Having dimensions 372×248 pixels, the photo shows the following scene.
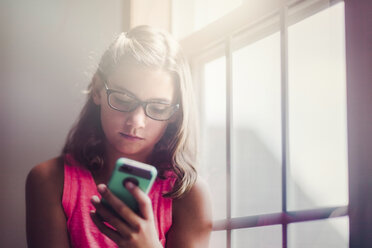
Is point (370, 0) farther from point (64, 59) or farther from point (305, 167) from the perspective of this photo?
point (64, 59)

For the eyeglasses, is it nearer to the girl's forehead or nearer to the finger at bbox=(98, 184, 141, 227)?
the girl's forehead

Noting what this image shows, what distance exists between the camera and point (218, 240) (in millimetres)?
799

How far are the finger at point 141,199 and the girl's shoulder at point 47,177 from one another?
0.21m

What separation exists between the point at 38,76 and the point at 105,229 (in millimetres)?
353

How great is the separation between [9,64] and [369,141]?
27.5 inches

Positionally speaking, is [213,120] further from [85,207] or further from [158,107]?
[85,207]

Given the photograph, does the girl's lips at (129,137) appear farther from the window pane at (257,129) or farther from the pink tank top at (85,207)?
the window pane at (257,129)

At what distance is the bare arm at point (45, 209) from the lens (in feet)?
2.40

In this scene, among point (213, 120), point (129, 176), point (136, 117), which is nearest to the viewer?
point (129, 176)

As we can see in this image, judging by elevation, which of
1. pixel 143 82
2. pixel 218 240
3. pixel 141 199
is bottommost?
pixel 218 240

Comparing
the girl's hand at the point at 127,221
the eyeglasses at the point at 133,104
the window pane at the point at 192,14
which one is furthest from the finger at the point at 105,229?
the window pane at the point at 192,14

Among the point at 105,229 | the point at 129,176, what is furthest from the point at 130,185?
the point at 105,229

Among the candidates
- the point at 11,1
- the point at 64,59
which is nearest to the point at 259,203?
the point at 64,59

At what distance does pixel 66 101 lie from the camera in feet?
2.67
